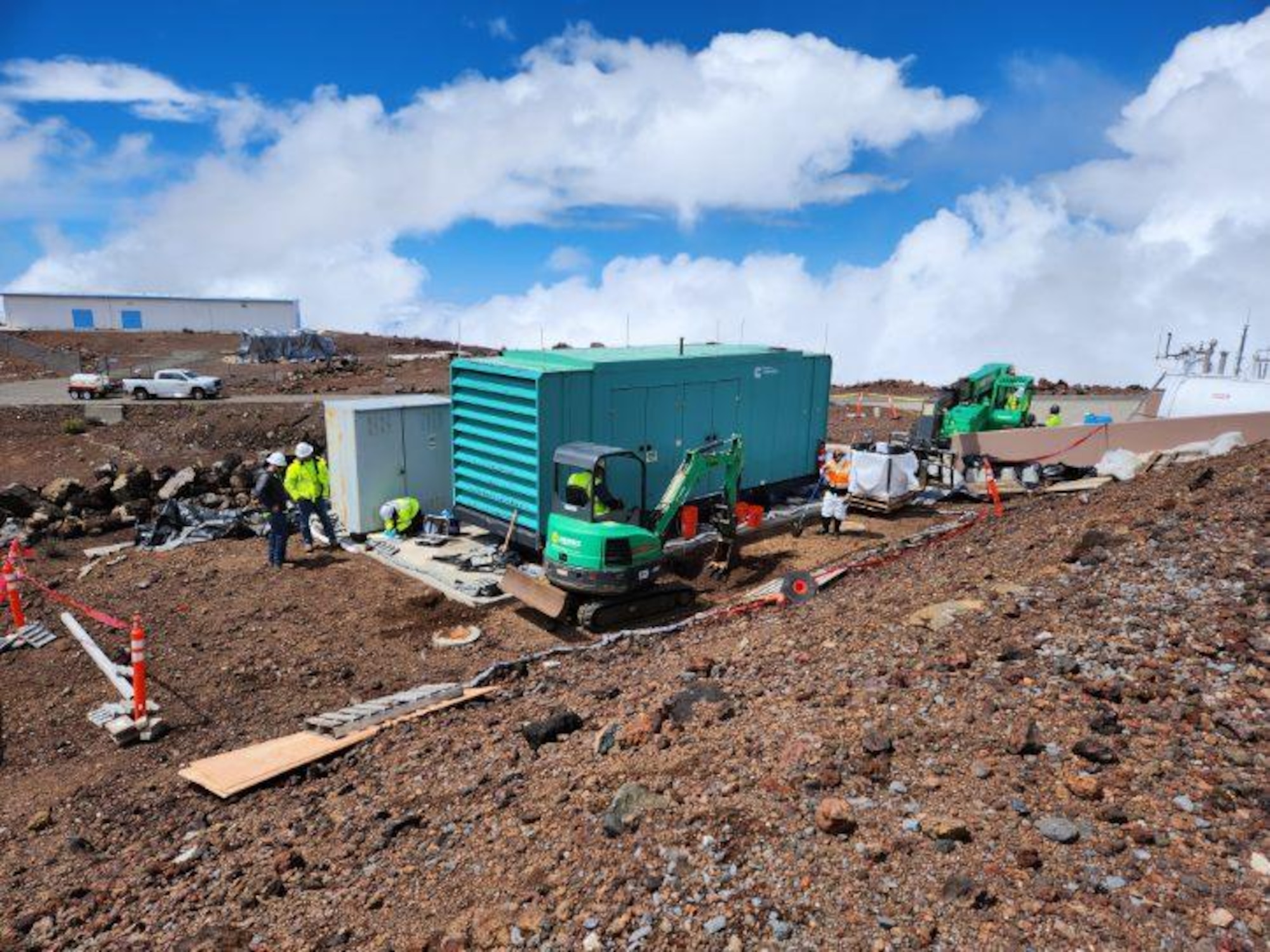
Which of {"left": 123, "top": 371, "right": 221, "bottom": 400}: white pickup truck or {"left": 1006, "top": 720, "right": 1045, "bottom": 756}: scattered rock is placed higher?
{"left": 123, "top": 371, "right": 221, "bottom": 400}: white pickup truck

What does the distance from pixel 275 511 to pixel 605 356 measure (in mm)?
5592

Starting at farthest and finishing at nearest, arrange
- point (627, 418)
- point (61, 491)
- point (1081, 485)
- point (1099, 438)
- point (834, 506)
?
point (61, 491) < point (1099, 438) < point (1081, 485) < point (834, 506) < point (627, 418)

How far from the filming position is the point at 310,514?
12977mm

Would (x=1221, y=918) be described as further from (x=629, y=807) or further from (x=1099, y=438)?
(x=1099, y=438)

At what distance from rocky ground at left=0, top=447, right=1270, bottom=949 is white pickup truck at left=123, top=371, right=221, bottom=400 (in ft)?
79.6

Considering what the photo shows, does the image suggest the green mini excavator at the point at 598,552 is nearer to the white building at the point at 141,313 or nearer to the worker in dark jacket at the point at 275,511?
the worker in dark jacket at the point at 275,511

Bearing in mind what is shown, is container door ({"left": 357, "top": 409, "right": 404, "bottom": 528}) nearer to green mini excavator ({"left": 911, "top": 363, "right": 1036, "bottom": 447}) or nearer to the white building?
green mini excavator ({"left": 911, "top": 363, "right": 1036, "bottom": 447})

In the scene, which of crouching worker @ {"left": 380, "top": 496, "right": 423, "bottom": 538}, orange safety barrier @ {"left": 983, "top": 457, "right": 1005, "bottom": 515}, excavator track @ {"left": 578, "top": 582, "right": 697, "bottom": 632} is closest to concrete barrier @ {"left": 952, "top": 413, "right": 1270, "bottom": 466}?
orange safety barrier @ {"left": 983, "top": 457, "right": 1005, "bottom": 515}

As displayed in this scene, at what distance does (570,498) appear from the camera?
10289mm

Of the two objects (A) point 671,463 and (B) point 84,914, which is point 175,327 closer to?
(A) point 671,463

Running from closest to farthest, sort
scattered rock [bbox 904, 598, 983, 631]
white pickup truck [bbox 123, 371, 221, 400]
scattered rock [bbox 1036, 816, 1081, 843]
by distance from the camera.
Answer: scattered rock [bbox 1036, 816, 1081, 843] → scattered rock [bbox 904, 598, 983, 631] → white pickup truck [bbox 123, 371, 221, 400]

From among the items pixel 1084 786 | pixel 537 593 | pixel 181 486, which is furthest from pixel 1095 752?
pixel 181 486

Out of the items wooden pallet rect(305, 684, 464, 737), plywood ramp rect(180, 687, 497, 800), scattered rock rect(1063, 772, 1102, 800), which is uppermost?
scattered rock rect(1063, 772, 1102, 800)

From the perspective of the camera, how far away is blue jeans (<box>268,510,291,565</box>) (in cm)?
1208
